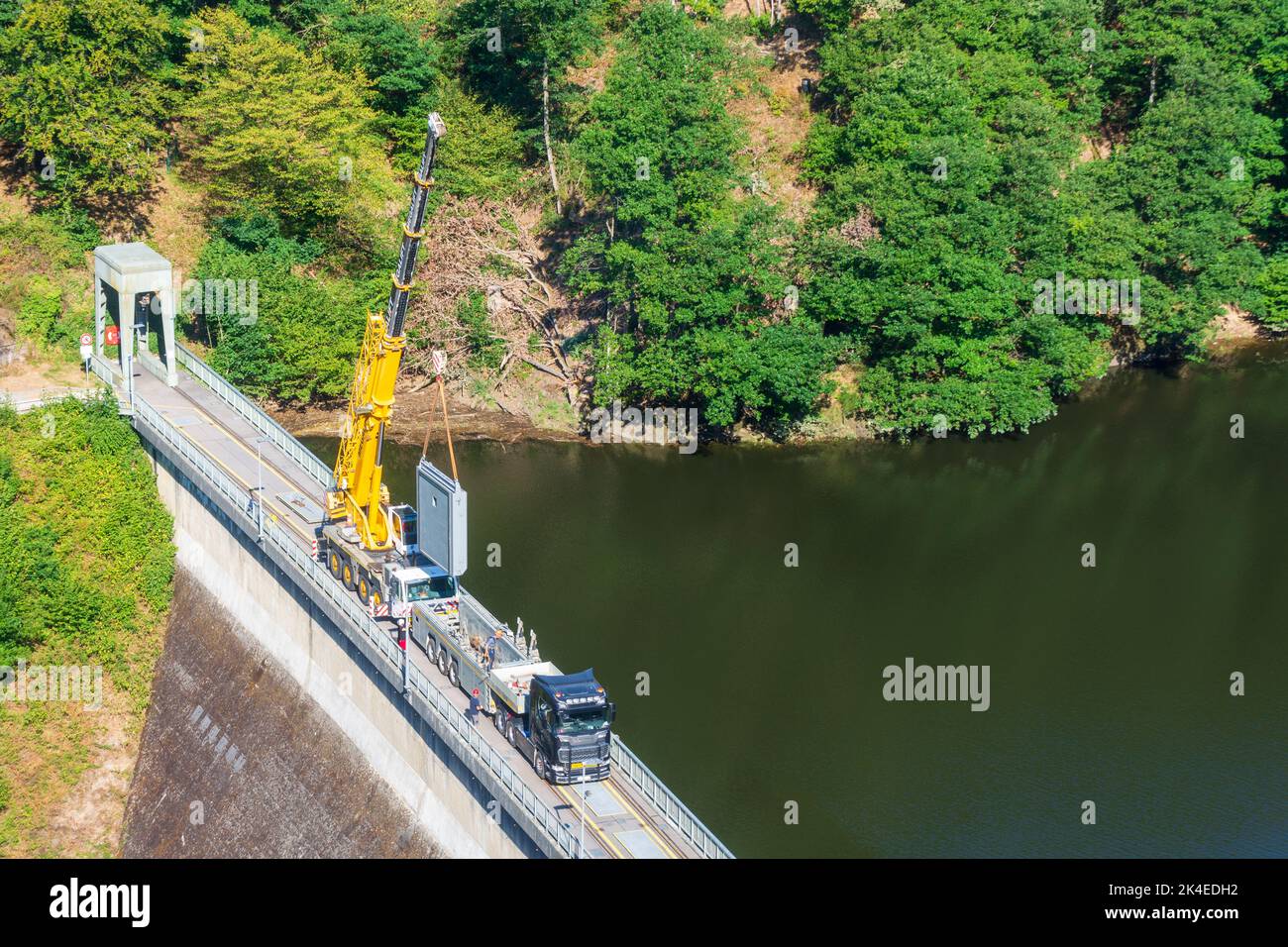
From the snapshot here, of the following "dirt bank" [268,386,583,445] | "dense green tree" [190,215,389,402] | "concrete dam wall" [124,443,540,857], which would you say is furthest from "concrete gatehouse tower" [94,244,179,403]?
"dirt bank" [268,386,583,445]

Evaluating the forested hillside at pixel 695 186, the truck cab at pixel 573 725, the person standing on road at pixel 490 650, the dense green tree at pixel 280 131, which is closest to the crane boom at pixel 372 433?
the person standing on road at pixel 490 650

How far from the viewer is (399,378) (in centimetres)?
9206

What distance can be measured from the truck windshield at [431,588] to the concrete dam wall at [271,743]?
9.76 feet

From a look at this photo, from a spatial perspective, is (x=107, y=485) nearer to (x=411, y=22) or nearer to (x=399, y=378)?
(x=399, y=378)

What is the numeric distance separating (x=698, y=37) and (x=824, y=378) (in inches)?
699

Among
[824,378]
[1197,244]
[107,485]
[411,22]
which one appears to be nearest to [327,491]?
[107,485]

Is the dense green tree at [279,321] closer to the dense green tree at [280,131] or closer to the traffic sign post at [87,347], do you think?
the dense green tree at [280,131]

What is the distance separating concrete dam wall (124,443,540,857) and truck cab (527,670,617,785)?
2650 mm

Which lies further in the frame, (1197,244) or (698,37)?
(1197,244)

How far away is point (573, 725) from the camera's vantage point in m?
49.9

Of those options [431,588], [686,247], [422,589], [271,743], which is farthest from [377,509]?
[686,247]

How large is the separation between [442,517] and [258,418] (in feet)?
74.0

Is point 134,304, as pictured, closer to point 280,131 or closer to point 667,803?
point 280,131

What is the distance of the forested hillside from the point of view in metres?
85.4
